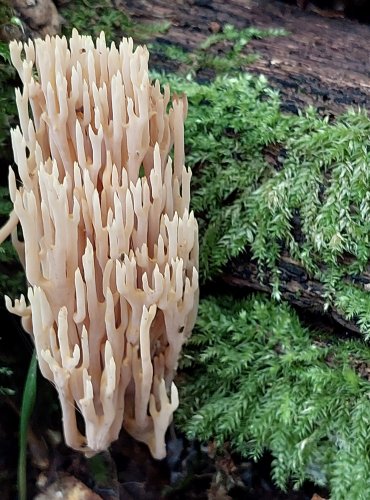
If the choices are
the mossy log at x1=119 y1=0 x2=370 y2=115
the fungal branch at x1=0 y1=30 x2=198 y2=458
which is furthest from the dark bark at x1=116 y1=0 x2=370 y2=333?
the fungal branch at x1=0 y1=30 x2=198 y2=458

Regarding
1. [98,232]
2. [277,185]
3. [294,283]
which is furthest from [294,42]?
[98,232]

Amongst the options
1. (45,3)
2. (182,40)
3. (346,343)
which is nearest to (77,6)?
(45,3)

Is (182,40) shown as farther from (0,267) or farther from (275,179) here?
(0,267)

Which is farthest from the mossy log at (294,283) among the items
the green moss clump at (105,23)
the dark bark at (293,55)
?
the green moss clump at (105,23)

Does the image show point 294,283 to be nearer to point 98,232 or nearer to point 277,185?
point 277,185

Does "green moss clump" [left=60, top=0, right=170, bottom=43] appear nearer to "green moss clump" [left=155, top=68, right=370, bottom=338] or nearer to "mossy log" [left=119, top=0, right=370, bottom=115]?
"mossy log" [left=119, top=0, right=370, bottom=115]

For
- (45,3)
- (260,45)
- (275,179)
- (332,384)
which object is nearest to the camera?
(332,384)

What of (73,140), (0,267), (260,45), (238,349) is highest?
(260,45)
